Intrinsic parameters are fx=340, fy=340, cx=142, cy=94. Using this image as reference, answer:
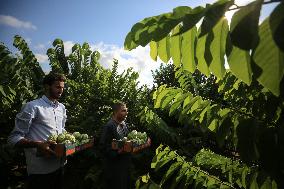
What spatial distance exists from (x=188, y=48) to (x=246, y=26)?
0.24 m

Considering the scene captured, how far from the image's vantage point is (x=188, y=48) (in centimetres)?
70

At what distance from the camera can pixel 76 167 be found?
27.7 feet

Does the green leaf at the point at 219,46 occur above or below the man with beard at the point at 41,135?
above

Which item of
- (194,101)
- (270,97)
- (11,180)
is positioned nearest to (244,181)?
(194,101)

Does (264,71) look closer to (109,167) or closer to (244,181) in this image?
(244,181)

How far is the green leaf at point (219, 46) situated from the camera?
60cm

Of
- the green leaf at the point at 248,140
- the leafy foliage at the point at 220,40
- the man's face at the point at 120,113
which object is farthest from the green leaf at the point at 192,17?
the man's face at the point at 120,113

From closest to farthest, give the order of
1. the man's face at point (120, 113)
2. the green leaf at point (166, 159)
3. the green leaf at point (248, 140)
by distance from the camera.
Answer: the green leaf at point (248, 140) → the green leaf at point (166, 159) → the man's face at point (120, 113)

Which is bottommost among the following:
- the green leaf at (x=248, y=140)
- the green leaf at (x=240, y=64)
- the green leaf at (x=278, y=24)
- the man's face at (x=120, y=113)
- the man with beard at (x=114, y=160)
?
the man with beard at (x=114, y=160)

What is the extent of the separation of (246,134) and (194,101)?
54 cm

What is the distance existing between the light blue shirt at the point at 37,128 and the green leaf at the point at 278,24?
260 centimetres

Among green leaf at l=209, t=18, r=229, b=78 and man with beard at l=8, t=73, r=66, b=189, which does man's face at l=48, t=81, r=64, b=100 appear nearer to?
man with beard at l=8, t=73, r=66, b=189

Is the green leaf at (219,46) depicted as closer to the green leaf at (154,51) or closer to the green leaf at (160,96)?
the green leaf at (154,51)

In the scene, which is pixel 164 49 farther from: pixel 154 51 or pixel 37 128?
pixel 37 128
